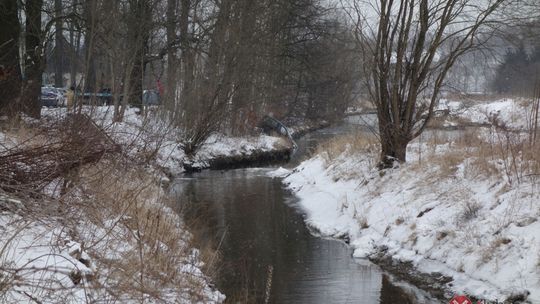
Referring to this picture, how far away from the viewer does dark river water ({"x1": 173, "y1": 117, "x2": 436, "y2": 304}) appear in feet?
22.4

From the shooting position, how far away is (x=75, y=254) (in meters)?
4.64

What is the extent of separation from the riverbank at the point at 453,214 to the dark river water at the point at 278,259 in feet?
1.37

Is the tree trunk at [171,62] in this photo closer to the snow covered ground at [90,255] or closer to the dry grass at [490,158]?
the dry grass at [490,158]

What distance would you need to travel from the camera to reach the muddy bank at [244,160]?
62.6 feet

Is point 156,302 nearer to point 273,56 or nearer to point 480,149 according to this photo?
point 480,149

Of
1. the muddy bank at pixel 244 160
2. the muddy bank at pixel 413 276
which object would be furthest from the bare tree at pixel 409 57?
the muddy bank at pixel 244 160

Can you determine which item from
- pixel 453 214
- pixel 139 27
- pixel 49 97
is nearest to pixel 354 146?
pixel 453 214

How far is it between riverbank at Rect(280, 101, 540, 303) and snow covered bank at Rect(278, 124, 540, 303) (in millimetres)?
14

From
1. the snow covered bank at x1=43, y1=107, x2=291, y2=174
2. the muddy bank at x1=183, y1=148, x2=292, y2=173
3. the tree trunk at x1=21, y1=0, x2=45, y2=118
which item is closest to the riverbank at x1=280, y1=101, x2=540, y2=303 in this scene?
the snow covered bank at x1=43, y1=107, x2=291, y2=174

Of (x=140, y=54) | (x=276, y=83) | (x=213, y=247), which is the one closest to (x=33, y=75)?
(x=140, y=54)

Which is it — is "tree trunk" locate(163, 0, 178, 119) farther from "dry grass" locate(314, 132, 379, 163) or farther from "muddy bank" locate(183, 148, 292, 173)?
"dry grass" locate(314, 132, 379, 163)

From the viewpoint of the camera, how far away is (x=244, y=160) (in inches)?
848

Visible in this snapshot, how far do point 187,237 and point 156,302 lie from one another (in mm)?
3418

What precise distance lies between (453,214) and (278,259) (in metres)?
2.56
